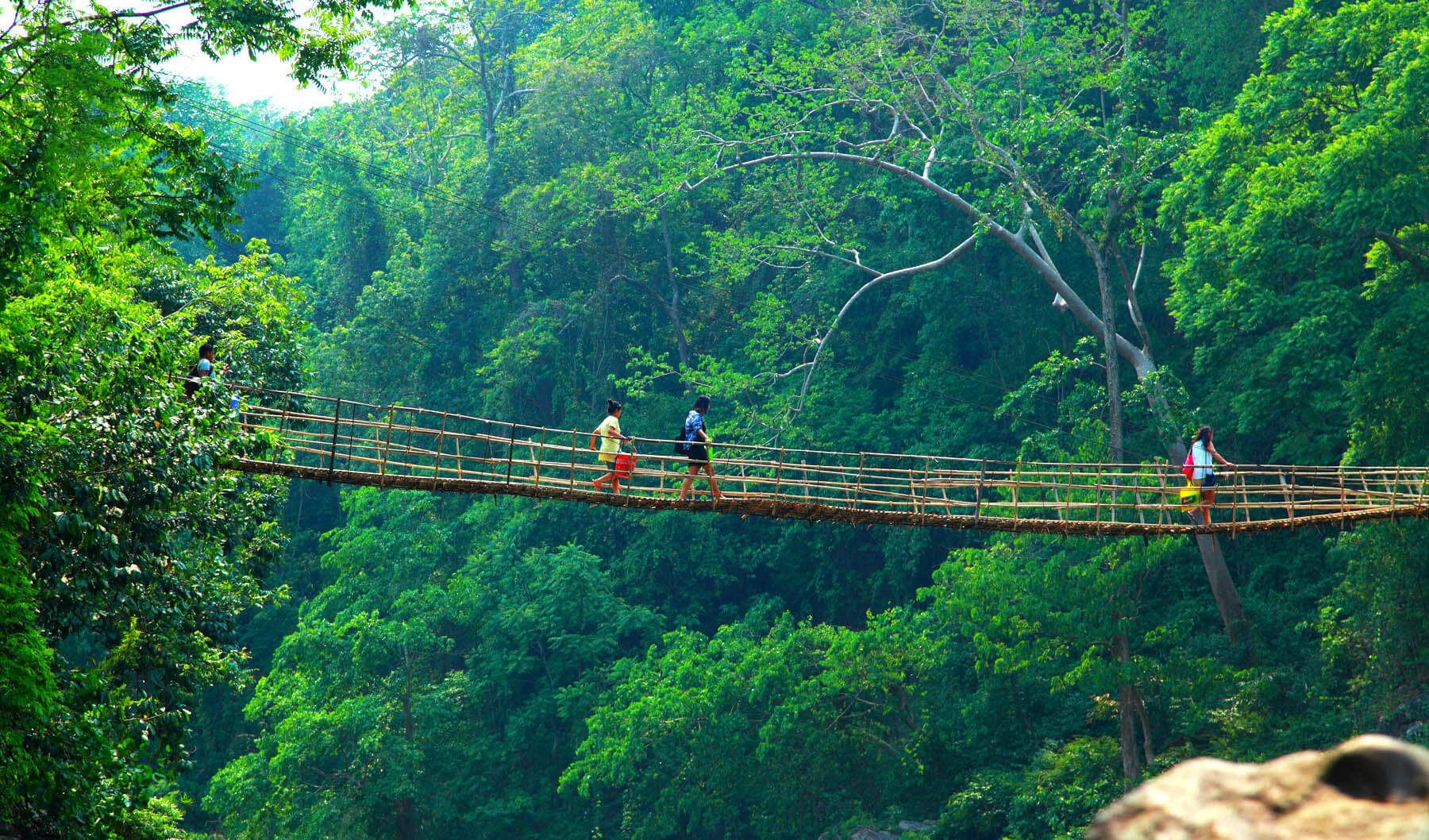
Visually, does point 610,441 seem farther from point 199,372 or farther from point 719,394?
point 719,394

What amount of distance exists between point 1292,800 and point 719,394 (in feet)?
69.8

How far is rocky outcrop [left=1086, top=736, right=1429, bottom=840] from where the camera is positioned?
308 cm

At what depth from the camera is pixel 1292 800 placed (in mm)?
3219

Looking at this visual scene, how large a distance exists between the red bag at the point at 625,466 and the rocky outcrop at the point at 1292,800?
6754 millimetres

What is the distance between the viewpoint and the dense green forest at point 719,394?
30.6 ft

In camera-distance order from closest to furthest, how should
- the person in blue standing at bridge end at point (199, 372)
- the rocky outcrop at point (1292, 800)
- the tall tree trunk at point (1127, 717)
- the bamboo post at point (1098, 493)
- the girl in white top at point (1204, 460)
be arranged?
1. the rocky outcrop at point (1292, 800)
2. the person in blue standing at bridge end at point (199, 372)
3. the bamboo post at point (1098, 493)
4. the girl in white top at point (1204, 460)
5. the tall tree trunk at point (1127, 717)

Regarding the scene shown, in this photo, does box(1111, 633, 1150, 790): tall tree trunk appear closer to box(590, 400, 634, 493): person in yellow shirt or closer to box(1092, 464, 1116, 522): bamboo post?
box(1092, 464, 1116, 522): bamboo post

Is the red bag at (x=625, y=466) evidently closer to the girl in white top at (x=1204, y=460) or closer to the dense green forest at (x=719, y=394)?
the dense green forest at (x=719, y=394)

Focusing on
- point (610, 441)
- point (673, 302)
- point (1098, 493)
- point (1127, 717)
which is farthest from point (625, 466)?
point (673, 302)

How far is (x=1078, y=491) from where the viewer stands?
63.5 feet

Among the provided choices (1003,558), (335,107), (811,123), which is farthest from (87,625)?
(335,107)

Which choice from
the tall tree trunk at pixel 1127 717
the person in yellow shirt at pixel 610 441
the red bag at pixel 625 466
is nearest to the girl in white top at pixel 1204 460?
the red bag at pixel 625 466

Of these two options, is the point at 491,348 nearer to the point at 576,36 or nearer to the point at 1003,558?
the point at 576,36

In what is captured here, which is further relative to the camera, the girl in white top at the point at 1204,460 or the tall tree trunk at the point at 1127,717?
the tall tree trunk at the point at 1127,717
